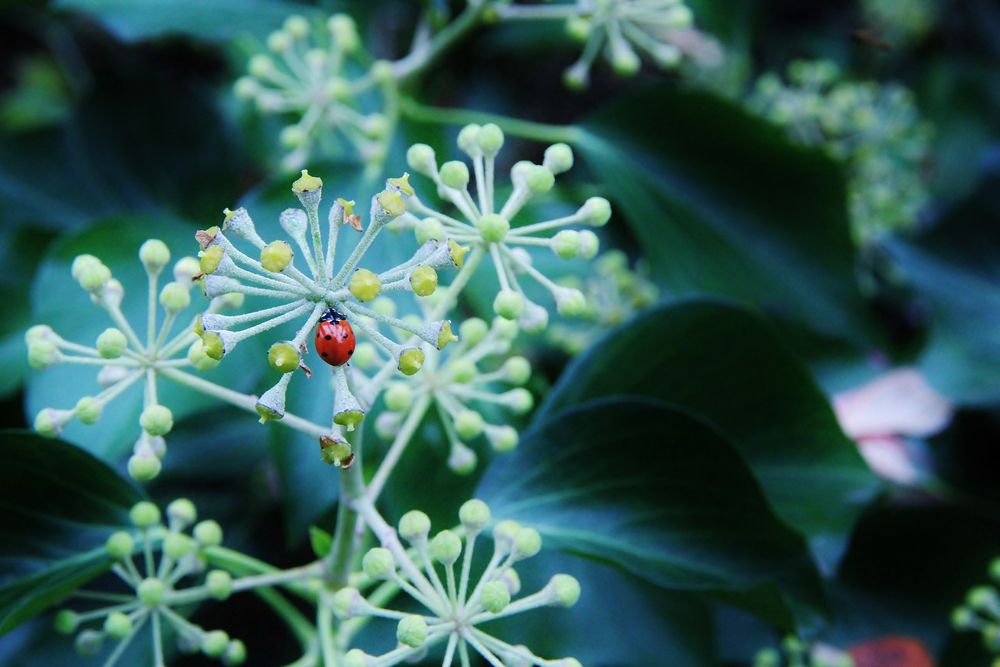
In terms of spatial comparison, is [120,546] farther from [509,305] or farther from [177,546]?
[509,305]

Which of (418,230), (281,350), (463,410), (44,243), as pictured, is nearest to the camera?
Answer: (281,350)

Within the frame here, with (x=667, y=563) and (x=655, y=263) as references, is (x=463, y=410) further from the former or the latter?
(x=655, y=263)

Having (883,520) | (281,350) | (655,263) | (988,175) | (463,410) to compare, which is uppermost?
(988,175)

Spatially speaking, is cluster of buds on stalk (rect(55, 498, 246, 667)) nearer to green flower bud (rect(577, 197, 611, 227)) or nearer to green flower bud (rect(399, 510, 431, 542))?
green flower bud (rect(399, 510, 431, 542))

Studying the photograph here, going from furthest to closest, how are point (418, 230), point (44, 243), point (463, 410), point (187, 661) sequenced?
point (44, 243)
point (187, 661)
point (463, 410)
point (418, 230)

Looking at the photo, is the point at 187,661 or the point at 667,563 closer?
the point at 667,563

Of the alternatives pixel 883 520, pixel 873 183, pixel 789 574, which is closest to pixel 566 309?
pixel 789 574

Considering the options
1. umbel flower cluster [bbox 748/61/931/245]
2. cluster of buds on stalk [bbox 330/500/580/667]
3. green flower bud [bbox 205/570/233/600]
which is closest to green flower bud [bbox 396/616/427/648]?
cluster of buds on stalk [bbox 330/500/580/667]
